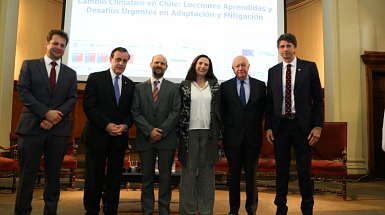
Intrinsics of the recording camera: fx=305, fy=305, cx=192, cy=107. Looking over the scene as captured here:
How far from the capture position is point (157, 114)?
2.72m

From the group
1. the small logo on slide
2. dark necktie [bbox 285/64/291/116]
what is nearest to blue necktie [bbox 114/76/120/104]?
dark necktie [bbox 285/64/291/116]

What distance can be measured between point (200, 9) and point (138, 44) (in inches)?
45.8

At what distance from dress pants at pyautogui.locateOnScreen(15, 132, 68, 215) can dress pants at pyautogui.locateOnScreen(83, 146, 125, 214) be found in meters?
0.24

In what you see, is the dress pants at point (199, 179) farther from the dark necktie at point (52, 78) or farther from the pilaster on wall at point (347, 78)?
the pilaster on wall at point (347, 78)

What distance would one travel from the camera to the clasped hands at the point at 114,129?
8.58 ft

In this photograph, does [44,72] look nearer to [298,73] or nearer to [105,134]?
[105,134]

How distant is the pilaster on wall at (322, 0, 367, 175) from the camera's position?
548cm

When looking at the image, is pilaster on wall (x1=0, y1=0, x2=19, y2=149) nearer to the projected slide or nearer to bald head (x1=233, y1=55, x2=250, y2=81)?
the projected slide

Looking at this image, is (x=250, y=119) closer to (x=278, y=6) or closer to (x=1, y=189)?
(x=278, y=6)

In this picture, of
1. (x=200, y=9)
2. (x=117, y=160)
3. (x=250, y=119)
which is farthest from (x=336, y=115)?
(x=117, y=160)

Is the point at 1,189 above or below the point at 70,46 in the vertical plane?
below

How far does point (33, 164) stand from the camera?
94.9 inches

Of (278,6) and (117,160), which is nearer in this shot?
(117,160)

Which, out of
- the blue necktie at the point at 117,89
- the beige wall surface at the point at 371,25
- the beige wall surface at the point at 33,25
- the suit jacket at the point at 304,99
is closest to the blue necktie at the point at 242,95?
the suit jacket at the point at 304,99
